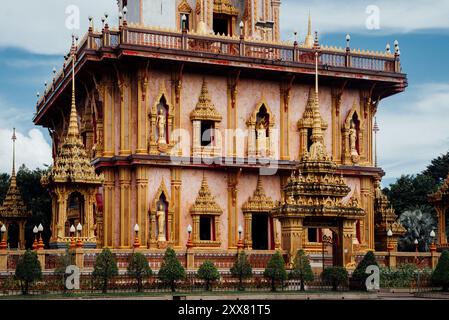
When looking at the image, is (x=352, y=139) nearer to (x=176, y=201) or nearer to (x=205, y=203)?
(x=205, y=203)

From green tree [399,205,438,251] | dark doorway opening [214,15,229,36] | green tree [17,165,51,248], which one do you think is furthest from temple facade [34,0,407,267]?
green tree [399,205,438,251]

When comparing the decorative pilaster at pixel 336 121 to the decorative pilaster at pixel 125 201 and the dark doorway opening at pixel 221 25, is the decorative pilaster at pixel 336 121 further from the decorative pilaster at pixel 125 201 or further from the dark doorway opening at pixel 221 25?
the decorative pilaster at pixel 125 201

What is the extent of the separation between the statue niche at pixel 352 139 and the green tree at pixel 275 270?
12.8 meters

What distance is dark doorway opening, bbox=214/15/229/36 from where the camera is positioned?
45.4 metres

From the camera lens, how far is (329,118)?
142ft

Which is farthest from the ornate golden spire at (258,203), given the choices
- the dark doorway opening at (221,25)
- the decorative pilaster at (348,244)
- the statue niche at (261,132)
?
the dark doorway opening at (221,25)

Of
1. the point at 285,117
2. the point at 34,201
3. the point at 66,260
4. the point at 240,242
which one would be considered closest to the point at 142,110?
the point at 285,117

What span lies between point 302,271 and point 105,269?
21.7ft

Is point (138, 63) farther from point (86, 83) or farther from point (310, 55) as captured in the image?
point (310, 55)

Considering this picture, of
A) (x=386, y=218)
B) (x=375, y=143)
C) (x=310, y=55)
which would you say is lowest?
(x=386, y=218)

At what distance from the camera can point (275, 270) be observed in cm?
3116

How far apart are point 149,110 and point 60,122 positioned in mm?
12860

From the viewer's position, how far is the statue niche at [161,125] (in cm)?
3956
